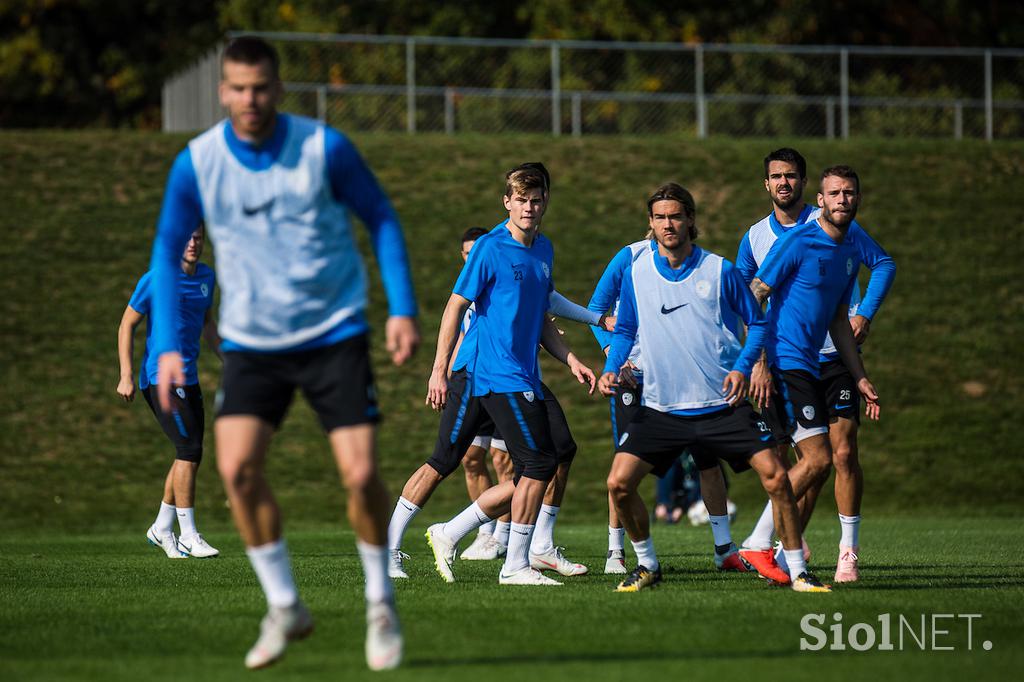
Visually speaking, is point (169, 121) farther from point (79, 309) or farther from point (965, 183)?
point (965, 183)

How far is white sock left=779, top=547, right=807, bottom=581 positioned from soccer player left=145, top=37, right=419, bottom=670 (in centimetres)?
312

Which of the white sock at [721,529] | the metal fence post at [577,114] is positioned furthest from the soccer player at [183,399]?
the metal fence post at [577,114]

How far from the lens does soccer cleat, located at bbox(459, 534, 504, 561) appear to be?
428 inches

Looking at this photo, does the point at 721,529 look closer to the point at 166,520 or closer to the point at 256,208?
the point at 166,520

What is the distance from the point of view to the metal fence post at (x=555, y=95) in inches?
1028

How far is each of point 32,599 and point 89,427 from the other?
12669 mm

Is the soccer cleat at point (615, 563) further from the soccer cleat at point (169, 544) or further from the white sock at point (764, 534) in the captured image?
the soccer cleat at point (169, 544)

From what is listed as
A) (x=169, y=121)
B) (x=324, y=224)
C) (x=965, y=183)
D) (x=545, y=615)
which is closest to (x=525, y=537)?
(x=545, y=615)

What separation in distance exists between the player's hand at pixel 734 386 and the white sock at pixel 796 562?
1.01 m

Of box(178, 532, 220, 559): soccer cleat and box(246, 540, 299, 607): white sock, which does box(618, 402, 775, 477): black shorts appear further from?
box(178, 532, 220, 559): soccer cleat

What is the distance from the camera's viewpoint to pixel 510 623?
651 centimetres

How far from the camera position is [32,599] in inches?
306

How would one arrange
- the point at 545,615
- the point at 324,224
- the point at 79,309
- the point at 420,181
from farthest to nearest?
the point at 420,181
the point at 79,309
the point at 545,615
the point at 324,224

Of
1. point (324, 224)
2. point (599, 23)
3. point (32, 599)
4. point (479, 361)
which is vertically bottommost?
point (32, 599)
